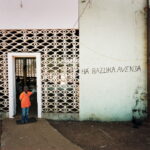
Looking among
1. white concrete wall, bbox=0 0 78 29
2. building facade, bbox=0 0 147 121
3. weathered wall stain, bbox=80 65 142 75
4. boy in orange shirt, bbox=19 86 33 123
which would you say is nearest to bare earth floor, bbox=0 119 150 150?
boy in orange shirt, bbox=19 86 33 123

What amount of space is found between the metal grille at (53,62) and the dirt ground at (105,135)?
90 centimetres

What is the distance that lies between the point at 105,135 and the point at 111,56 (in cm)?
318

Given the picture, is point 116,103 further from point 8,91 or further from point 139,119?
point 8,91

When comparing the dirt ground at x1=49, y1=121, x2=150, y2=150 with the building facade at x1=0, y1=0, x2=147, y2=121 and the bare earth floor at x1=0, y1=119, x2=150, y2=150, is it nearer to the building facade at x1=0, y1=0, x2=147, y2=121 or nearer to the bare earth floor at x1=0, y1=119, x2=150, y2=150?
the bare earth floor at x1=0, y1=119, x2=150, y2=150

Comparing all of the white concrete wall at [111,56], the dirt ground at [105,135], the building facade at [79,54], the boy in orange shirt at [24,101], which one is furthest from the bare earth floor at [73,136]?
the white concrete wall at [111,56]

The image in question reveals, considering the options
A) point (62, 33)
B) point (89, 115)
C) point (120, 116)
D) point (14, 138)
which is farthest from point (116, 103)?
point (14, 138)

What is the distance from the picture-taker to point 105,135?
8.40m

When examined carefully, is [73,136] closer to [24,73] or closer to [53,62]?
[53,62]

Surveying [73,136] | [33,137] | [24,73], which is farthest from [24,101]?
[24,73]

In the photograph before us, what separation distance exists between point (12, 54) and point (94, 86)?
350 centimetres

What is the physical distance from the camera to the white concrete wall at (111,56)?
984 centimetres

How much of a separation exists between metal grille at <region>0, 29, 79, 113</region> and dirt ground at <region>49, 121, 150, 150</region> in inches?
35.3

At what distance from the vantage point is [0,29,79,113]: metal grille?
393 inches

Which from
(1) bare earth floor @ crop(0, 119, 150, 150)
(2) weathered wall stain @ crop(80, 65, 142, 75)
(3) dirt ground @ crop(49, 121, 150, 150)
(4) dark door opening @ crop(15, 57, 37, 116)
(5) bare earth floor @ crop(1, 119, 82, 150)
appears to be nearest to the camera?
(5) bare earth floor @ crop(1, 119, 82, 150)
